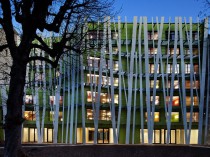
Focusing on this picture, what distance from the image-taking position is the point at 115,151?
18.0 meters

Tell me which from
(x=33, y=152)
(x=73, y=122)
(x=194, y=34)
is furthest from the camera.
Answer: (x=194, y=34)

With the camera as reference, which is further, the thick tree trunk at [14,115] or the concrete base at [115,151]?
the concrete base at [115,151]

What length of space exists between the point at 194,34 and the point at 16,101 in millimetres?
39325

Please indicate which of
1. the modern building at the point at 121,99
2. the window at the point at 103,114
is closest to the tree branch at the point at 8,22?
the modern building at the point at 121,99

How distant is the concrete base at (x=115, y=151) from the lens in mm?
16922

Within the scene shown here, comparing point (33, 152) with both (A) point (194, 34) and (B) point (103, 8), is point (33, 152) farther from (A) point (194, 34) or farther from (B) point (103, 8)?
(A) point (194, 34)

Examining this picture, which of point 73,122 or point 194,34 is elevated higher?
point 194,34

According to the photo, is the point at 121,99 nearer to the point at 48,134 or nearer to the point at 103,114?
the point at 103,114

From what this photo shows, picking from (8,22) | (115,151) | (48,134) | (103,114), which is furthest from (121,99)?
(8,22)

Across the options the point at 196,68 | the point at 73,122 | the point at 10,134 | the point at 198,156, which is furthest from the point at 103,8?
the point at 196,68

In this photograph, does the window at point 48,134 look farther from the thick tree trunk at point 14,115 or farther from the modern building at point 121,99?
the thick tree trunk at point 14,115

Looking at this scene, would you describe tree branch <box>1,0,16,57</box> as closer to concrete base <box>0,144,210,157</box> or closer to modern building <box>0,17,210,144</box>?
concrete base <box>0,144,210,157</box>

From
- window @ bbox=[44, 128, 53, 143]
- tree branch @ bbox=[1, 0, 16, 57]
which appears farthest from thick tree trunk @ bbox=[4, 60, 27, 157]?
window @ bbox=[44, 128, 53, 143]

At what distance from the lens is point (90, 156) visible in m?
17.4
